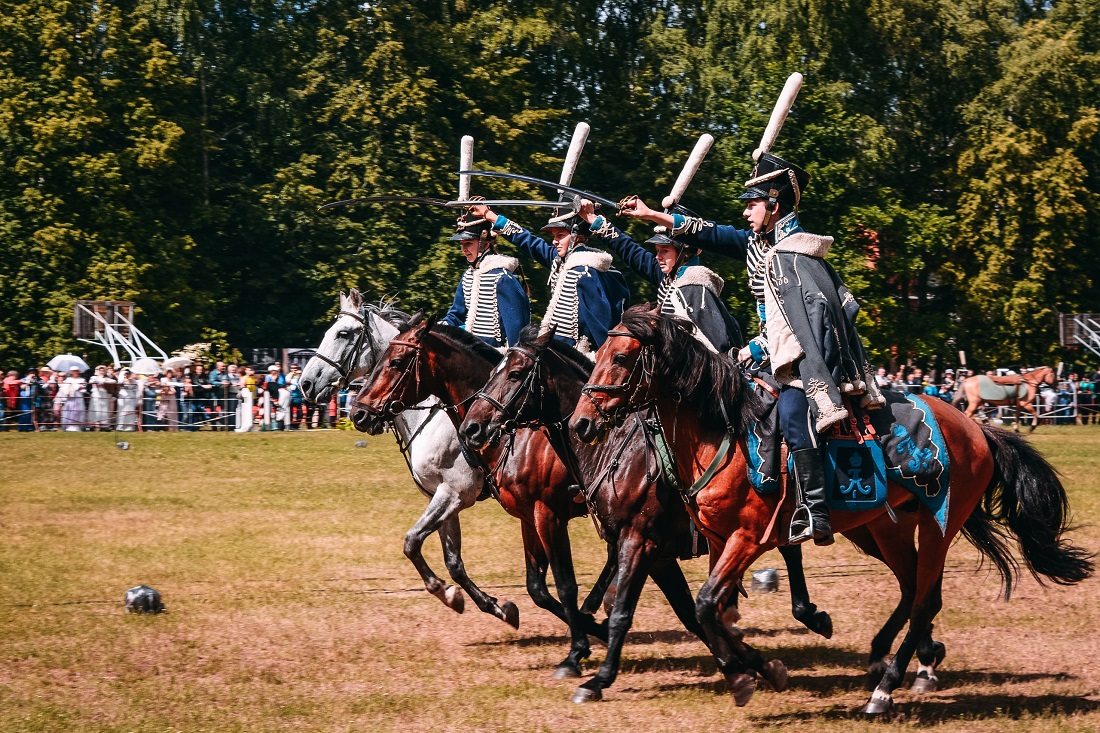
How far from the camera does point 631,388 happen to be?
8.52 metres

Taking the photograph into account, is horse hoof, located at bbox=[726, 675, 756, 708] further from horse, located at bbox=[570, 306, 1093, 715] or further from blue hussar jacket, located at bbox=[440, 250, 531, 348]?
blue hussar jacket, located at bbox=[440, 250, 531, 348]

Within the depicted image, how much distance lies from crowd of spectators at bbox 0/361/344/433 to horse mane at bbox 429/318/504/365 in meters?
22.1

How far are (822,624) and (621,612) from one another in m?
2.24

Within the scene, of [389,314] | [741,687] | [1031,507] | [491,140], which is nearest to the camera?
→ [741,687]

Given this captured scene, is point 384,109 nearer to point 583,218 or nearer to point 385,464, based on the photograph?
point 385,464

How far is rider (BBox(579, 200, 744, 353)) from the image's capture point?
426 inches

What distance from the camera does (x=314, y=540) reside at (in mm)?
16688

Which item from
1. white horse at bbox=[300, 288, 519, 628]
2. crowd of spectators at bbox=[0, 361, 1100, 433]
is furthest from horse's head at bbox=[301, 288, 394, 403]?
crowd of spectators at bbox=[0, 361, 1100, 433]

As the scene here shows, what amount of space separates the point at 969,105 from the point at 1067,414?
1255 cm

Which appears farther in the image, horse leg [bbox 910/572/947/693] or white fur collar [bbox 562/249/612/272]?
white fur collar [bbox 562/249/612/272]

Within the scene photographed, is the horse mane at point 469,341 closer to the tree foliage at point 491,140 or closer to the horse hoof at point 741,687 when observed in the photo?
the horse hoof at point 741,687

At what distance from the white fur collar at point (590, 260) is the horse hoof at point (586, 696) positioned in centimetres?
405

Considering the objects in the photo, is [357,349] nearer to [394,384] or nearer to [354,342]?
[354,342]

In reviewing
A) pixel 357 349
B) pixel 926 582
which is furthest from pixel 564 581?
pixel 357 349
